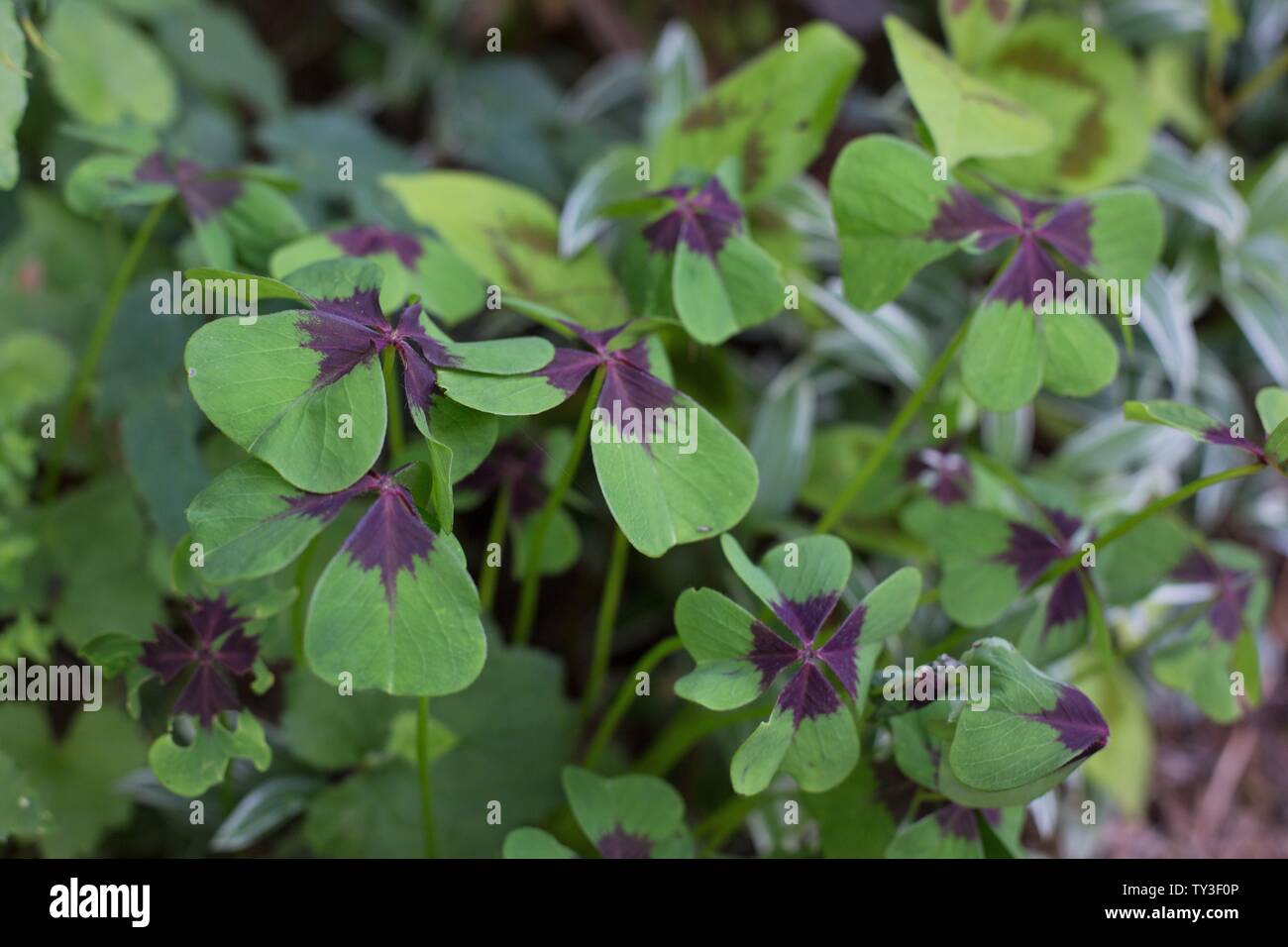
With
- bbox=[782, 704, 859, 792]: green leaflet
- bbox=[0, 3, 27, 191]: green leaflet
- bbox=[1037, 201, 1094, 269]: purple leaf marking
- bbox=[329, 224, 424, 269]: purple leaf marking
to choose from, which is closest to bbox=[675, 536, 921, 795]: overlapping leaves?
bbox=[782, 704, 859, 792]: green leaflet

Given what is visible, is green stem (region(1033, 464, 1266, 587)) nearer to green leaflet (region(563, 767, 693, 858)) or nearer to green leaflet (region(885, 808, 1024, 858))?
green leaflet (region(885, 808, 1024, 858))

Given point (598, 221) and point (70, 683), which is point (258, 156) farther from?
point (70, 683)

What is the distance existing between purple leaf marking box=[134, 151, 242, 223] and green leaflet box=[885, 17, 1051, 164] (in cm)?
68

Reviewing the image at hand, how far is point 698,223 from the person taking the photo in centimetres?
98

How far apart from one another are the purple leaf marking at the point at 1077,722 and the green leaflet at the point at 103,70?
4.23 ft

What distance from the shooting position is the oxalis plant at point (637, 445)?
2.58 ft

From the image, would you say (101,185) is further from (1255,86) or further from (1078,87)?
(1255,86)

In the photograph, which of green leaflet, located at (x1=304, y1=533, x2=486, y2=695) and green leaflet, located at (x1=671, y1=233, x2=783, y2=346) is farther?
green leaflet, located at (x1=671, y1=233, x2=783, y2=346)

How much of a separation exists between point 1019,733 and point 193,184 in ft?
2.98

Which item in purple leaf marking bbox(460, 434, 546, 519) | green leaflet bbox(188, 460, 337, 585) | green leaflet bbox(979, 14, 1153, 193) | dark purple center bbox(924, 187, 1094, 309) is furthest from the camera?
green leaflet bbox(979, 14, 1153, 193)

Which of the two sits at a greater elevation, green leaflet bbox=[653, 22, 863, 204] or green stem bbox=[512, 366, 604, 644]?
green leaflet bbox=[653, 22, 863, 204]

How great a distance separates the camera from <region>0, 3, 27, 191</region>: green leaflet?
780 millimetres

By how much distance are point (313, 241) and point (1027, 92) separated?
0.95m
